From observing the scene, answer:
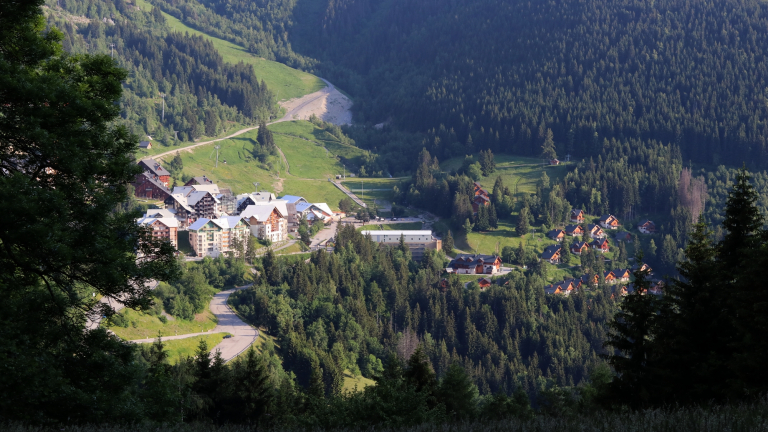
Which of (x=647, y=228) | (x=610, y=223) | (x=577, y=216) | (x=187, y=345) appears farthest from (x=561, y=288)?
(x=187, y=345)

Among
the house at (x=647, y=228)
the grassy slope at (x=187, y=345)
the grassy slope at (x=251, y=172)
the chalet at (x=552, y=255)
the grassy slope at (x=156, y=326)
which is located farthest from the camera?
the grassy slope at (x=251, y=172)

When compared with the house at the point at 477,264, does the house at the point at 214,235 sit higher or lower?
higher

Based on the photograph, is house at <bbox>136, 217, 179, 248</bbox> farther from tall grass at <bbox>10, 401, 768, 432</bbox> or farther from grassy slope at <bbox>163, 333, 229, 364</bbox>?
tall grass at <bbox>10, 401, 768, 432</bbox>

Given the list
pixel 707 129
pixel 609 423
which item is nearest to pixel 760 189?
pixel 707 129

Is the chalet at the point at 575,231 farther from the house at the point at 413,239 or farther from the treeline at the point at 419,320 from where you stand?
the house at the point at 413,239

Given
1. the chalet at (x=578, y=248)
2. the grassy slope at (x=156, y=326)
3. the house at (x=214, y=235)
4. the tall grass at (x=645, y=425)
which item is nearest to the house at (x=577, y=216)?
the chalet at (x=578, y=248)

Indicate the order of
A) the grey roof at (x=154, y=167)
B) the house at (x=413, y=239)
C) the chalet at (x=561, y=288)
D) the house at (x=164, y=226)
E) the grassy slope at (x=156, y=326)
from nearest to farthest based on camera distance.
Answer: the grassy slope at (x=156, y=326) < the house at (x=164, y=226) < the chalet at (x=561, y=288) < the house at (x=413, y=239) < the grey roof at (x=154, y=167)
